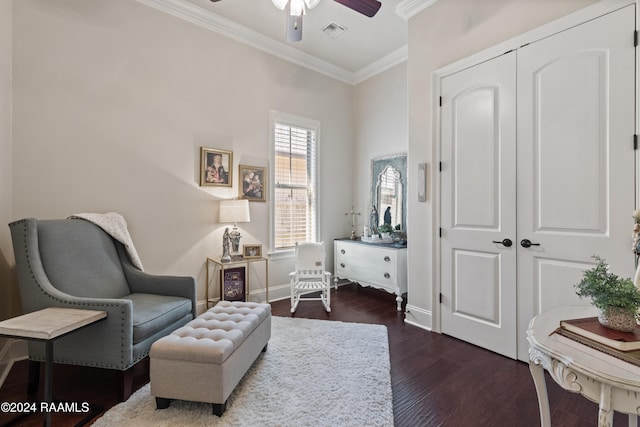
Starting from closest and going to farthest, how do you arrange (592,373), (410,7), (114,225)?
(592,373)
(114,225)
(410,7)

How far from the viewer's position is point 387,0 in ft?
10.1

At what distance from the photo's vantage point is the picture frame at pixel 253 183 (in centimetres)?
366

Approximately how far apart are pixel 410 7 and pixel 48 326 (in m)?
4.06

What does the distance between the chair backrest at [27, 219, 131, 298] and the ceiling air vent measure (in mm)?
3325

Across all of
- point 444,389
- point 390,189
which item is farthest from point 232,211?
point 444,389

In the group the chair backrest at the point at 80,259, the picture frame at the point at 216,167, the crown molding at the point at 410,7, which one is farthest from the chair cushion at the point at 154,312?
the crown molding at the point at 410,7

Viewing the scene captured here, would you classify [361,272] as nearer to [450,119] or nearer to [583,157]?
[450,119]

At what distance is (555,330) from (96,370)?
9.84 ft

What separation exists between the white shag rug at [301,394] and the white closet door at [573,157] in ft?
4.48

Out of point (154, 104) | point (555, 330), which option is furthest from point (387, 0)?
point (555, 330)

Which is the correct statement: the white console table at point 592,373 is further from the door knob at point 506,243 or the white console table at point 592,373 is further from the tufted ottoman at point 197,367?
the tufted ottoman at point 197,367

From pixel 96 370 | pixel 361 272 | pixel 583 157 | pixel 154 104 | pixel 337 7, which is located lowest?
pixel 96 370

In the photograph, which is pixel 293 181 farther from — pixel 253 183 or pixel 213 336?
pixel 213 336

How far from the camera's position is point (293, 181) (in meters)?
4.22
